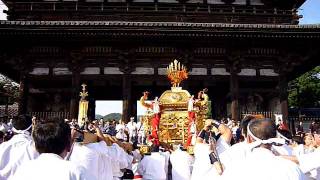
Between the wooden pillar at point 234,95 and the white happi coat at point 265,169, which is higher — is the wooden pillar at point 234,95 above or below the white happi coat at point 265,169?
above

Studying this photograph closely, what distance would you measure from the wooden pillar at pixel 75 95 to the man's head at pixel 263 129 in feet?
52.7

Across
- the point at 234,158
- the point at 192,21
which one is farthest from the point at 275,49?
the point at 234,158

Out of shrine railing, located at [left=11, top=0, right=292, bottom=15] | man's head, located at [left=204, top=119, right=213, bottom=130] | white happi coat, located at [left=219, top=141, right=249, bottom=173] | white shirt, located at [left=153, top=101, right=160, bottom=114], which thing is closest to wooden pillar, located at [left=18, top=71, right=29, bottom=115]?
shrine railing, located at [left=11, top=0, right=292, bottom=15]

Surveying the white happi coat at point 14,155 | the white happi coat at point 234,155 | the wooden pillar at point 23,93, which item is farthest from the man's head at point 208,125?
the wooden pillar at point 23,93

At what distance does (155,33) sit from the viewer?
1806 centimetres

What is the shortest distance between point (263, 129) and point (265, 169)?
0.38 m

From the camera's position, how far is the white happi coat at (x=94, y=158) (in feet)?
17.2

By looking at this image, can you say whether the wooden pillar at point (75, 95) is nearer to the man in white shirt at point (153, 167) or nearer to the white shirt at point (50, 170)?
the man in white shirt at point (153, 167)

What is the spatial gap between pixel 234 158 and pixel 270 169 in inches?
51.7

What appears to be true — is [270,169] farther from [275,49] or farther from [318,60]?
[318,60]

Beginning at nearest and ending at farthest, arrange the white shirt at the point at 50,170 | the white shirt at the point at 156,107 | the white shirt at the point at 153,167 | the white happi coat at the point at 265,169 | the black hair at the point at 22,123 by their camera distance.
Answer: the white shirt at the point at 50,170 < the white happi coat at the point at 265,169 < the black hair at the point at 22,123 < the white shirt at the point at 153,167 < the white shirt at the point at 156,107

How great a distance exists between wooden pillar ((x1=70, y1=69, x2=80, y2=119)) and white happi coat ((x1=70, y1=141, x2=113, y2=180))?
12278 millimetres

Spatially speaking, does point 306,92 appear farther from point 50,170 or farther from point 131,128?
point 50,170

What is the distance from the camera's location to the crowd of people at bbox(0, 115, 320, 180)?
2852 mm
